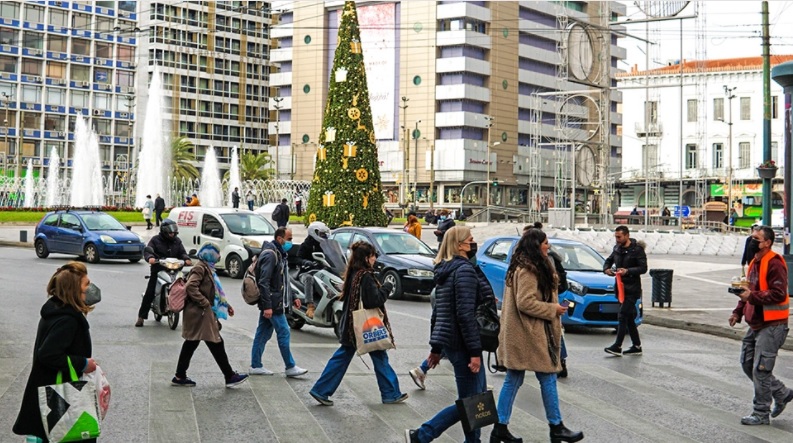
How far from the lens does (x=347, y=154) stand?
38188 millimetres

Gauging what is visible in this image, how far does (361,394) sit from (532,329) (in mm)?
3038

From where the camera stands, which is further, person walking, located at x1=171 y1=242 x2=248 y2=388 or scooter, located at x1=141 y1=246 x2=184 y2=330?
scooter, located at x1=141 y1=246 x2=184 y2=330

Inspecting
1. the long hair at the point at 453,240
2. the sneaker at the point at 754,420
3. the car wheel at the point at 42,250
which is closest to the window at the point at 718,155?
the car wheel at the point at 42,250

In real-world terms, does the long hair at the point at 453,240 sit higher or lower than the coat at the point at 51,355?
higher

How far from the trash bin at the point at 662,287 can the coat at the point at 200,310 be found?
41.9 feet

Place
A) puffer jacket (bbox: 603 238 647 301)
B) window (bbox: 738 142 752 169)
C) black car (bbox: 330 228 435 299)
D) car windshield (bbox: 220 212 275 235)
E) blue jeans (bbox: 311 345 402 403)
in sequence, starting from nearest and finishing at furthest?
1. blue jeans (bbox: 311 345 402 403)
2. puffer jacket (bbox: 603 238 647 301)
3. black car (bbox: 330 228 435 299)
4. car windshield (bbox: 220 212 275 235)
5. window (bbox: 738 142 752 169)

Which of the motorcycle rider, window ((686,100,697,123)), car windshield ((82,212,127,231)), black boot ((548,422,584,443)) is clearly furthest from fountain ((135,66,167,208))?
black boot ((548,422,584,443))

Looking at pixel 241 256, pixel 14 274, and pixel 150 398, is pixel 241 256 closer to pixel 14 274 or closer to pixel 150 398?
pixel 14 274

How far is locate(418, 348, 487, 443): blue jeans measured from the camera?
24.6 feet

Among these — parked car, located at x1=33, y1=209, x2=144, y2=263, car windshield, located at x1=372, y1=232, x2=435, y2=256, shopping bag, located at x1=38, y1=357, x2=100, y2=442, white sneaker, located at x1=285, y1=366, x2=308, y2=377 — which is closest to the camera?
shopping bag, located at x1=38, y1=357, x2=100, y2=442

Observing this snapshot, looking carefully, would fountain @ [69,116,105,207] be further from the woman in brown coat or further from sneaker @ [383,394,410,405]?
the woman in brown coat

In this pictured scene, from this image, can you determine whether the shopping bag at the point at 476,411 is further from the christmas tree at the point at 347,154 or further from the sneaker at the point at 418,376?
the christmas tree at the point at 347,154

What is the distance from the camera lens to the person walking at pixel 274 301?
11043mm

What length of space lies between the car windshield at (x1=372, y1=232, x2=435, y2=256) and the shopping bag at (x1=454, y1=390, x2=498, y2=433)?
14.2 metres
